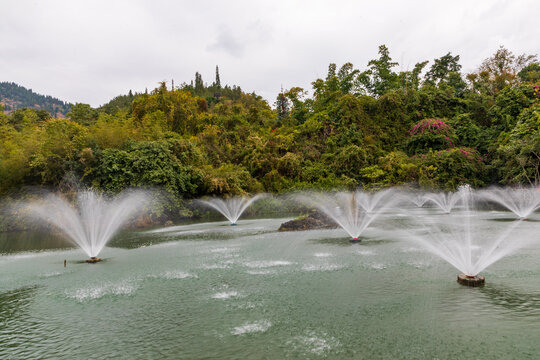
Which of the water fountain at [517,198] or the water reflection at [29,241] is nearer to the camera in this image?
the water reflection at [29,241]

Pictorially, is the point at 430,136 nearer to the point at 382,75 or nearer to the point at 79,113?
the point at 382,75

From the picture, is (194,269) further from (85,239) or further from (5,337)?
(85,239)

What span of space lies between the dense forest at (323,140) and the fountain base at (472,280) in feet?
83.3

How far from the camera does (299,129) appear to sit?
50.3 metres

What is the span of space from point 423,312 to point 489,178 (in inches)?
1563

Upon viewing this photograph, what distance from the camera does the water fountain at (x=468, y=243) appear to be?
10.8 m

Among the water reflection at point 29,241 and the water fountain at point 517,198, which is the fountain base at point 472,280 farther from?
the water reflection at point 29,241

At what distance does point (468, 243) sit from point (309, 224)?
11002 millimetres

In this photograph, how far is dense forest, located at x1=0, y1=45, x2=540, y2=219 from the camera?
29.3 metres

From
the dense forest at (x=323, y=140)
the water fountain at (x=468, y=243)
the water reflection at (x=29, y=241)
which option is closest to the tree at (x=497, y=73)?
the dense forest at (x=323, y=140)

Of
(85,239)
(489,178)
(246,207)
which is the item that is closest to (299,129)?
(246,207)

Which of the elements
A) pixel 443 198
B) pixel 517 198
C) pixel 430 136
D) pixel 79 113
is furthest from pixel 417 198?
pixel 79 113

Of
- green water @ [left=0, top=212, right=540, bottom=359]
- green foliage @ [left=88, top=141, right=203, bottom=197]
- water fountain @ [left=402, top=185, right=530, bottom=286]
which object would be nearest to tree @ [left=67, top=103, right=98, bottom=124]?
green foliage @ [left=88, top=141, right=203, bottom=197]

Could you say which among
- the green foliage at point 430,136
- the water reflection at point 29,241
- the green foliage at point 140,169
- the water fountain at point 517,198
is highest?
the green foliage at point 430,136
